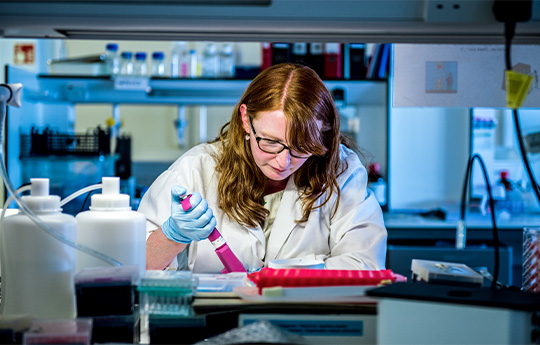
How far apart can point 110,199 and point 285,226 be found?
731 mm

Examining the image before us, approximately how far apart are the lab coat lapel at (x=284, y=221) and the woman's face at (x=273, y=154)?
11 centimetres

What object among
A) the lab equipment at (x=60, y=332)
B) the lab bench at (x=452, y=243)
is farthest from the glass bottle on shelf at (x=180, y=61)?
the lab equipment at (x=60, y=332)

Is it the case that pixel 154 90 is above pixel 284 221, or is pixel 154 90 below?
above

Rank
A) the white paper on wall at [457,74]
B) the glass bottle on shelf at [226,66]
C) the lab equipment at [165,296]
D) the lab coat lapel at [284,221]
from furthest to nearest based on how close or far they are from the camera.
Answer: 1. the glass bottle on shelf at [226,66]
2. the lab coat lapel at [284,221]
3. the white paper on wall at [457,74]
4. the lab equipment at [165,296]

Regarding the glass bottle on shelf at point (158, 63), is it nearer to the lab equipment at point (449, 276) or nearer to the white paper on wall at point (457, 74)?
the white paper on wall at point (457, 74)

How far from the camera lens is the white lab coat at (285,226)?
1.54m

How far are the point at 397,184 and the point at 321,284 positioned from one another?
2.83 meters

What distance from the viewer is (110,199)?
0.94 m

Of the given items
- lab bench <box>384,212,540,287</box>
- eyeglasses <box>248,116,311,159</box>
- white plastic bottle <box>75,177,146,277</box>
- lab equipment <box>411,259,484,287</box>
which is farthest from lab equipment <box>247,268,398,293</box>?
lab bench <box>384,212,540,287</box>

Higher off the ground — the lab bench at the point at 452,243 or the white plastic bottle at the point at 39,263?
the white plastic bottle at the point at 39,263

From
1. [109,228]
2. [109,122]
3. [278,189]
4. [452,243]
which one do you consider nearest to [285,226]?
[278,189]

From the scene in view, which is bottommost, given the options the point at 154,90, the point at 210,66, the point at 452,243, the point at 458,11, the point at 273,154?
the point at 452,243

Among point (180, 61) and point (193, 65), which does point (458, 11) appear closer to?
point (193, 65)

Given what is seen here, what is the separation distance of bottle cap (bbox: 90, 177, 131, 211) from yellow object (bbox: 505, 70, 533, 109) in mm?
646
